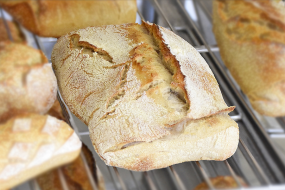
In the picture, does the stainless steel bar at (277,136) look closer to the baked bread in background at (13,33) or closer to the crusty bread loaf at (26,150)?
the crusty bread loaf at (26,150)

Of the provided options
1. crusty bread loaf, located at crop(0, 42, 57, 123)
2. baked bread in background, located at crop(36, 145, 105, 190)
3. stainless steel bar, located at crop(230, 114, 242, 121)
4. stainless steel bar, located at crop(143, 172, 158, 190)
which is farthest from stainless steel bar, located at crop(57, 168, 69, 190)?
stainless steel bar, located at crop(230, 114, 242, 121)

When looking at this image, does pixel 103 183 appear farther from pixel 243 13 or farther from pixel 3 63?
pixel 243 13

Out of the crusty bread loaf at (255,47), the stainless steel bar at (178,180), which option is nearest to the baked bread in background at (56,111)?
the stainless steel bar at (178,180)

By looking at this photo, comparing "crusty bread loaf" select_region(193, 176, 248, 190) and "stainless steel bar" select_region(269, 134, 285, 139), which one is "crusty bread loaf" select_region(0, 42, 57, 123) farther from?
"stainless steel bar" select_region(269, 134, 285, 139)

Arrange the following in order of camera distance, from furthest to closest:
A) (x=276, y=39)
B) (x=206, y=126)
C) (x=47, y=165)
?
(x=206, y=126) → (x=276, y=39) → (x=47, y=165)

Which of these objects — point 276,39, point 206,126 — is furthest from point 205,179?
point 276,39

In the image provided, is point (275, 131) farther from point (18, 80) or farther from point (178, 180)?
point (18, 80)

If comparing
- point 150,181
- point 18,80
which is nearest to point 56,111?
point 18,80
